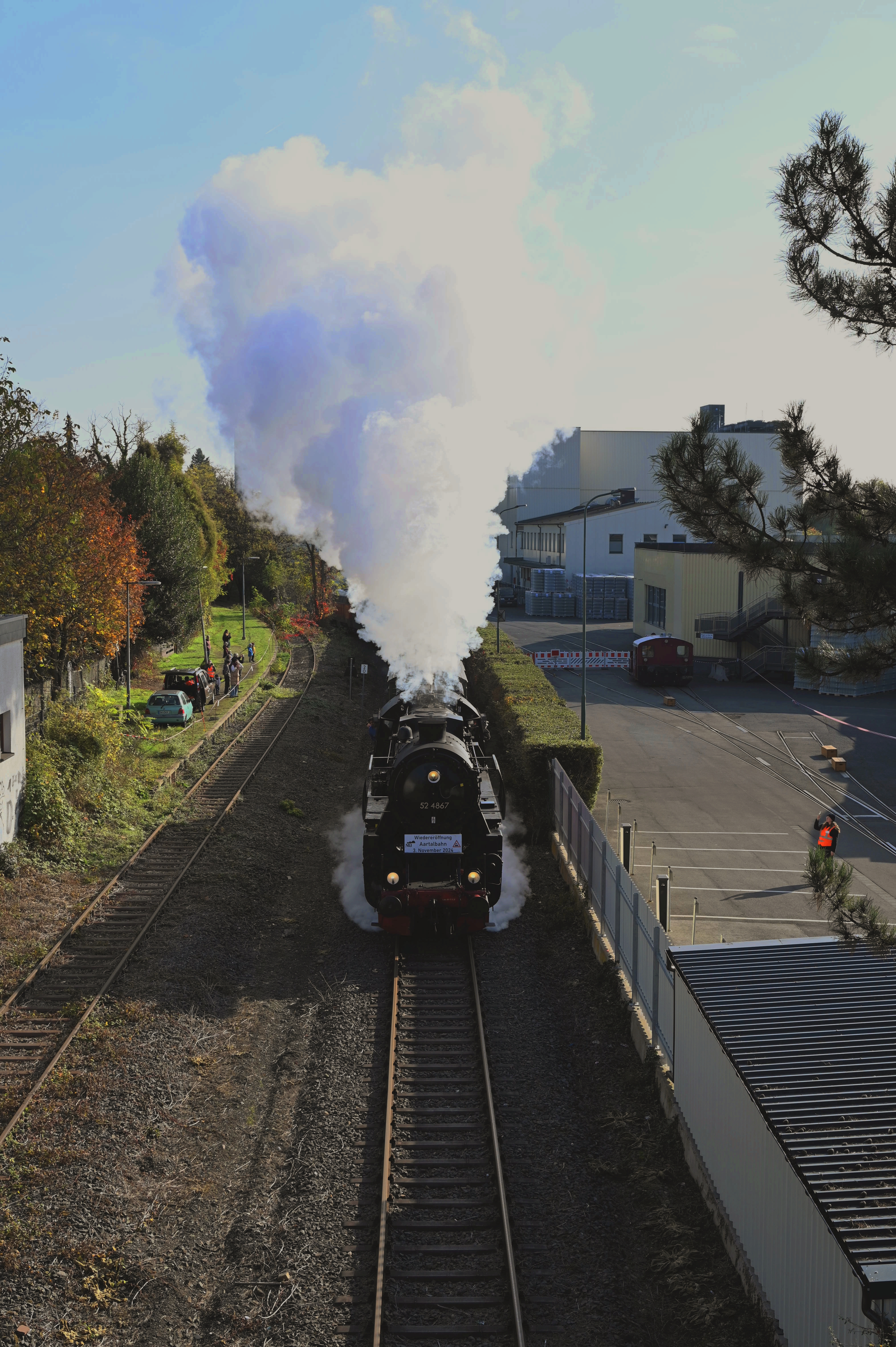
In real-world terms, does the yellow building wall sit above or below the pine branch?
above

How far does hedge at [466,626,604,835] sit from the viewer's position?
22109 mm

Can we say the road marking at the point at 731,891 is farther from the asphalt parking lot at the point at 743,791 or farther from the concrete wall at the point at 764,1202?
the concrete wall at the point at 764,1202

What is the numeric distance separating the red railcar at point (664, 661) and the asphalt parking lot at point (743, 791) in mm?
675

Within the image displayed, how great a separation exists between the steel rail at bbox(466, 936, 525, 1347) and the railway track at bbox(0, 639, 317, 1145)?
5.18 metres

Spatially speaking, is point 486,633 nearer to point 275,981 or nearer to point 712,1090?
point 275,981

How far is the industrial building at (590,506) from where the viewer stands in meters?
73.4

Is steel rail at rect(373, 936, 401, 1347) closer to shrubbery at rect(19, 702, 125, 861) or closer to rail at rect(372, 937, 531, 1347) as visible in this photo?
rail at rect(372, 937, 531, 1347)

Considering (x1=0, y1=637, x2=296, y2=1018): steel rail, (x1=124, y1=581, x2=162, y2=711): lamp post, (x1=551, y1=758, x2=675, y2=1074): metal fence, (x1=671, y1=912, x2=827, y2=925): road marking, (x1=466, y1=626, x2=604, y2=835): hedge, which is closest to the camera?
(x1=551, y1=758, x2=675, y2=1074): metal fence

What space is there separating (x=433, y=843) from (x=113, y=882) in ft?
22.1

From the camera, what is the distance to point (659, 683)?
46.5 metres

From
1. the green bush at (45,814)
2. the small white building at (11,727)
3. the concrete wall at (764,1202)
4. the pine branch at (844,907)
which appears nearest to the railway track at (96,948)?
the green bush at (45,814)

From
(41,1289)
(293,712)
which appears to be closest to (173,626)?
(293,712)

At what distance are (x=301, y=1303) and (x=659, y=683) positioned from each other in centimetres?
4007

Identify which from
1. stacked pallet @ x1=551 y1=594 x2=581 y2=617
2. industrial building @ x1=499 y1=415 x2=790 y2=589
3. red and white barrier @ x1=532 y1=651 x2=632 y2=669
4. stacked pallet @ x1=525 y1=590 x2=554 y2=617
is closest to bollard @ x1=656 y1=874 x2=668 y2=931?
red and white barrier @ x1=532 y1=651 x2=632 y2=669
